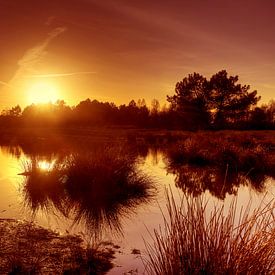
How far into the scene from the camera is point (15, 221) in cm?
705

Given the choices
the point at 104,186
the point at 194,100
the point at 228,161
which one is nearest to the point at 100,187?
the point at 104,186

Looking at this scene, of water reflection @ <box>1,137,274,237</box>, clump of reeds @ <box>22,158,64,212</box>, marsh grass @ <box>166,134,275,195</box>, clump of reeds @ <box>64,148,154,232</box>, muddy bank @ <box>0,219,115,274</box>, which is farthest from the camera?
marsh grass @ <box>166,134,275,195</box>

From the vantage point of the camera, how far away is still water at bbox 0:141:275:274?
20.8ft

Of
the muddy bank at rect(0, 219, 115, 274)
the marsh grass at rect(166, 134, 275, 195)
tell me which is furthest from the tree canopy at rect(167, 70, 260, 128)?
the muddy bank at rect(0, 219, 115, 274)

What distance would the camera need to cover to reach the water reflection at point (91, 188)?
805cm

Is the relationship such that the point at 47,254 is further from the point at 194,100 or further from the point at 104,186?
the point at 194,100

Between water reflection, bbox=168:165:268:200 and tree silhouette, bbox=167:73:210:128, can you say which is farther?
tree silhouette, bbox=167:73:210:128

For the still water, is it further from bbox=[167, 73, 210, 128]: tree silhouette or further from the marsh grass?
bbox=[167, 73, 210, 128]: tree silhouette

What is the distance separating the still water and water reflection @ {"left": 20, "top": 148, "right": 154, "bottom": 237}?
2 centimetres

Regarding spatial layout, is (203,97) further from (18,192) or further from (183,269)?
(183,269)

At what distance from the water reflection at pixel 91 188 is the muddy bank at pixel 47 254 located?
1198mm

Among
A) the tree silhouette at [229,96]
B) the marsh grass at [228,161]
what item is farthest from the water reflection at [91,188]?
the tree silhouette at [229,96]

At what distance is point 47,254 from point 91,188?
4662 millimetres

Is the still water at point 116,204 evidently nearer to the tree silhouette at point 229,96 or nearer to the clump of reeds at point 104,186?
the clump of reeds at point 104,186
